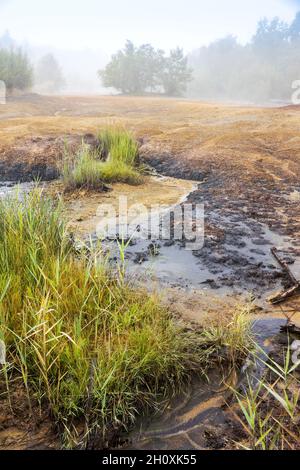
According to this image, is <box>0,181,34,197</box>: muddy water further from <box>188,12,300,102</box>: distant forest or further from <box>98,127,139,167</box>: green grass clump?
<box>188,12,300,102</box>: distant forest

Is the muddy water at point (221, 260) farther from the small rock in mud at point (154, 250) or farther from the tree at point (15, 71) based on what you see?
the tree at point (15, 71)

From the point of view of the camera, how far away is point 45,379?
2.13 meters

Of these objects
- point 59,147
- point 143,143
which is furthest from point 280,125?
point 59,147

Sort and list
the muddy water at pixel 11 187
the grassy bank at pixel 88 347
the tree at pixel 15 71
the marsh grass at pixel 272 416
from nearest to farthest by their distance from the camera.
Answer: the marsh grass at pixel 272 416 → the grassy bank at pixel 88 347 → the muddy water at pixel 11 187 → the tree at pixel 15 71

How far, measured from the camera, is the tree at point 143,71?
2356 cm

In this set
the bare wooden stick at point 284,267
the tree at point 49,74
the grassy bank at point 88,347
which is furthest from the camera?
the tree at point 49,74

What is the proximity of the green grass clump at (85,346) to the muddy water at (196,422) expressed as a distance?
82 millimetres

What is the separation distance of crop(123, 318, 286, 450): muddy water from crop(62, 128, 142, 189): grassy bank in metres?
4.05

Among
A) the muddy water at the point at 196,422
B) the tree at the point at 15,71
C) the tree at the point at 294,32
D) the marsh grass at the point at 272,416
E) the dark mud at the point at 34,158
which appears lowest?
the muddy water at the point at 196,422

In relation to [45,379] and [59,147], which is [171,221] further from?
[59,147]

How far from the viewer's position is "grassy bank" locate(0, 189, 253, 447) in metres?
2.12

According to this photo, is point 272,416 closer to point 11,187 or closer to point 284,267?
point 284,267

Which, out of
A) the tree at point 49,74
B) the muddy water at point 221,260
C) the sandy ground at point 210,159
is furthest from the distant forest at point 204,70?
the muddy water at point 221,260

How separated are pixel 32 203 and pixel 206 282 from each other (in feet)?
4.68
